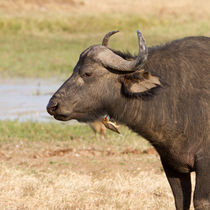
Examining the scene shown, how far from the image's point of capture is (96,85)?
4.27 meters

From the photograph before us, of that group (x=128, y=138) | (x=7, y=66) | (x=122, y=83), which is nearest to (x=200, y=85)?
(x=122, y=83)

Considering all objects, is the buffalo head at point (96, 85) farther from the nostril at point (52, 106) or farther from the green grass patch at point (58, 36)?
the green grass patch at point (58, 36)

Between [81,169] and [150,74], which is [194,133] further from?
[81,169]

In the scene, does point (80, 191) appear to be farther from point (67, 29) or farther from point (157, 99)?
point (67, 29)

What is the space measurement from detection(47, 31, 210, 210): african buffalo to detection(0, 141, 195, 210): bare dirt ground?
1.12m

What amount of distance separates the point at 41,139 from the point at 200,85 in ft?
15.0

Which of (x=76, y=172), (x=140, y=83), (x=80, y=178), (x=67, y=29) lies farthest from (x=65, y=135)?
(x=67, y=29)

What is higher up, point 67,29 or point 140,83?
point 140,83

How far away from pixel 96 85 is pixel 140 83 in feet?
1.11

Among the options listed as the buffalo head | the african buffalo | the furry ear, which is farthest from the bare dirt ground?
the furry ear

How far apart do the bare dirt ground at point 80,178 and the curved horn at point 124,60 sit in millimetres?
1632

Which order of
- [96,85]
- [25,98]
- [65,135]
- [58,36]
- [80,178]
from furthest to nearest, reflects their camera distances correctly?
1. [58,36]
2. [25,98]
3. [65,135]
4. [80,178]
5. [96,85]

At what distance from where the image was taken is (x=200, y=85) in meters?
4.30

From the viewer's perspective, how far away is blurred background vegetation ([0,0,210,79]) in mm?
16297
